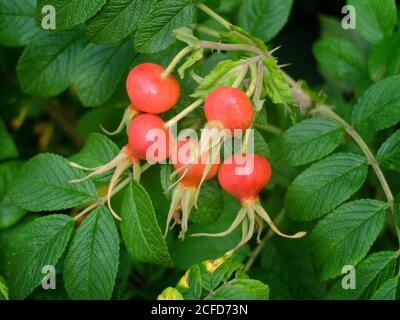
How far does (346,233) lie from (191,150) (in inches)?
20.7

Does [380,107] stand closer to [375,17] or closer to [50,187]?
[375,17]

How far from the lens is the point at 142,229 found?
1654 millimetres

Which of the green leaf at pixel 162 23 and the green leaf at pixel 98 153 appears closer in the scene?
the green leaf at pixel 162 23

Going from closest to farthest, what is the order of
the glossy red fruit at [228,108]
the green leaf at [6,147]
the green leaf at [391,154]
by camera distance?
the glossy red fruit at [228,108]
the green leaf at [391,154]
the green leaf at [6,147]

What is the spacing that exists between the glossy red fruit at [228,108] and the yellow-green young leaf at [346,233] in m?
0.44

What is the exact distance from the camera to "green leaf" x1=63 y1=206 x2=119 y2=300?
168cm

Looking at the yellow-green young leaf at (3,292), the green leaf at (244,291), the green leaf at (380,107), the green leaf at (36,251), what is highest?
the green leaf at (380,107)

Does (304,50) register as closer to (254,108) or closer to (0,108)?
(0,108)

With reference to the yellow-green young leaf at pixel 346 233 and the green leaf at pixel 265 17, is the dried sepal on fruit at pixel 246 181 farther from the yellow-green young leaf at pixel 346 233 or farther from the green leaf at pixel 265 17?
the green leaf at pixel 265 17

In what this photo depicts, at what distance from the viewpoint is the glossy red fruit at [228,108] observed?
146cm

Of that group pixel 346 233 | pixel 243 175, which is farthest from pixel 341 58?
pixel 243 175

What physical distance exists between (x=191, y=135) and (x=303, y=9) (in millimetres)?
1962

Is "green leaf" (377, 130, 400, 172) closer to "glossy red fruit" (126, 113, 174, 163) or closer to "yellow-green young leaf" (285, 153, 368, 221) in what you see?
"yellow-green young leaf" (285, 153, 368, 221)

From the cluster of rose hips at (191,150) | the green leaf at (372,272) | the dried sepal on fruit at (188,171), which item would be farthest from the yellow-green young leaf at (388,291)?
the dried sepal on fruit at (188,171)
